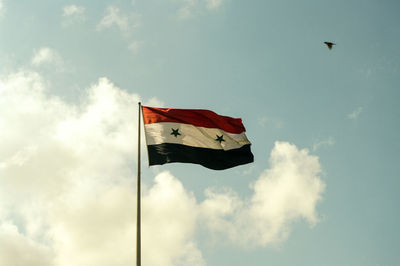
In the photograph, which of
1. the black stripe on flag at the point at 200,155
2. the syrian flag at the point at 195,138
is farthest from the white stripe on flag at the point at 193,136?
the black stripe on flag at the point at 200,155

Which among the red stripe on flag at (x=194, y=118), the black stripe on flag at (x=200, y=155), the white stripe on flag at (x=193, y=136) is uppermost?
the red stripe on flag at (x=194, y=118)

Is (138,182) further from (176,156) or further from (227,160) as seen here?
(227,160)

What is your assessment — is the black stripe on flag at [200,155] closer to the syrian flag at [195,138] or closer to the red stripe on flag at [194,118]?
the syrian flag at [195,138]

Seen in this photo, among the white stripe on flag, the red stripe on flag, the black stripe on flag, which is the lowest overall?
the black stripe on flag

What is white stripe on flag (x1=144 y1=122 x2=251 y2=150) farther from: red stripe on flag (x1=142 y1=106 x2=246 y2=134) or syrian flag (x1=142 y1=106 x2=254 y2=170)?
red stripe on flag (x1=142 y1=106 x2=246 y2=134)

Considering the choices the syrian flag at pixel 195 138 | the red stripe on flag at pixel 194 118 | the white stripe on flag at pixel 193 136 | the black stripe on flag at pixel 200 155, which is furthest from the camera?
the red stripe on flag at pixel 194 118

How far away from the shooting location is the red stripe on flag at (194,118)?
18314 millimetres

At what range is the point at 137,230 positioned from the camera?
12922 mm

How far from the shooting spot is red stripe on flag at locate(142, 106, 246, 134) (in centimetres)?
1831

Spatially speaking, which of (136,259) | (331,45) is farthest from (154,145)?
(331,45)

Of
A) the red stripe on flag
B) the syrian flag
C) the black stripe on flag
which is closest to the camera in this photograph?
the black stripe on flag

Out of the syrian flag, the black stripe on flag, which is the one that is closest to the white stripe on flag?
the syrian flag

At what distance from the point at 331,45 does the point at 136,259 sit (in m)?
31.2

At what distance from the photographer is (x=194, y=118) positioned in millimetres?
19812
